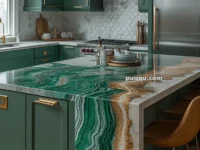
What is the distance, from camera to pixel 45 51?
20.4ft

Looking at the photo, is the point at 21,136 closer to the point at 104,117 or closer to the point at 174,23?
the point at 104,117

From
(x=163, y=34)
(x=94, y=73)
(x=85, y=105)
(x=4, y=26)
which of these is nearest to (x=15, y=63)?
(x=4, y=26)

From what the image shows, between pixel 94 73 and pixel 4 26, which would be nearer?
pixel 94 73

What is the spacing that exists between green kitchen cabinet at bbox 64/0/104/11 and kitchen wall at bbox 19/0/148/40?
165mm

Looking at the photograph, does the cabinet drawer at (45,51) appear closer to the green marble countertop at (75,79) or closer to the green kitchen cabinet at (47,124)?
the green marble countertop at (75,79)

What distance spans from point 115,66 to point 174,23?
76.4 inches

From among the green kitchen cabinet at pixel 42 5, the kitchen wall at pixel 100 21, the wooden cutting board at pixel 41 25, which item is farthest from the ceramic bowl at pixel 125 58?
the wooden cutting board at pixel 41 25

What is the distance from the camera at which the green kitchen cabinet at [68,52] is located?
6.36 meters

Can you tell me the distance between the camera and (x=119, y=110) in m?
2.46

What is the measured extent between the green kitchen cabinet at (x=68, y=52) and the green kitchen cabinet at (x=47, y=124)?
3534 millimetres

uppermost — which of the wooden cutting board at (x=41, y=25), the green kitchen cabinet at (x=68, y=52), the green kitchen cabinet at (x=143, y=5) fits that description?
the green kitchen cabinet at (x=143, y=5)

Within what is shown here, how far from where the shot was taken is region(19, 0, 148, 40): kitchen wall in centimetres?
659

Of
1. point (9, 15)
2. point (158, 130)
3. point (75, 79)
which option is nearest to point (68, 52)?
point (9, 15)

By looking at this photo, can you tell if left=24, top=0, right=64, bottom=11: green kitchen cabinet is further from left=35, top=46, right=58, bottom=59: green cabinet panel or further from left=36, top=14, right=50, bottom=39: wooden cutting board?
left=35, top=46, right=58, bottom=59: green cabinet panel
